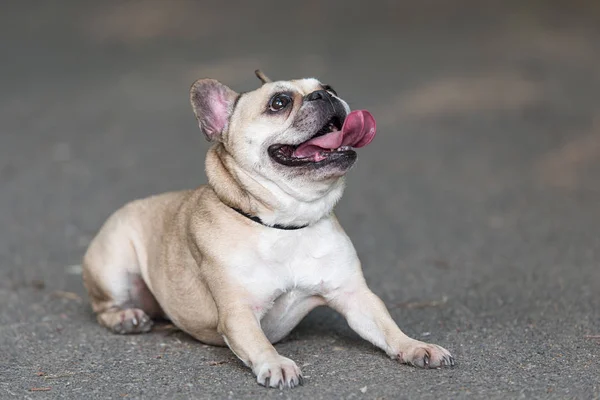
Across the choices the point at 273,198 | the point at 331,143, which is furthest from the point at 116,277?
the point at 331,143

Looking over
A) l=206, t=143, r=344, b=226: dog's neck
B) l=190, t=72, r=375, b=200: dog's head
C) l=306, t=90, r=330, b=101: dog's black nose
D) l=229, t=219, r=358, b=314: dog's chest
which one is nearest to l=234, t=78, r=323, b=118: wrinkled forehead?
A: l=190, t=72, r=375, b=200: dog's head

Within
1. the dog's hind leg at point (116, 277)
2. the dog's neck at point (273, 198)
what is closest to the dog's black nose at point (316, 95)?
the dog's neck at point (273, 198)

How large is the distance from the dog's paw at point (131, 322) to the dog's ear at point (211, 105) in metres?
1.17

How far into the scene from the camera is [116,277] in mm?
6082

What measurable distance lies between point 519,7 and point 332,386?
12272mm

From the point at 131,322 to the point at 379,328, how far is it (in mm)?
1522

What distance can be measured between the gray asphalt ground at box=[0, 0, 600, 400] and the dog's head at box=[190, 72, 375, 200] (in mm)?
953

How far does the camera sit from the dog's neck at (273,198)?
512 cm

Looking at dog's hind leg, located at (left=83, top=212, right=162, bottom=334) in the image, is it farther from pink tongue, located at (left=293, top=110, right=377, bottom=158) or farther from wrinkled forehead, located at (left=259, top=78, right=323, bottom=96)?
pink tongue, located at (left=293, top=110, right=377, bottom=158)

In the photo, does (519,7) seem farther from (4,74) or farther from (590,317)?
(590,317)

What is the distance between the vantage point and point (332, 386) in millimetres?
4621

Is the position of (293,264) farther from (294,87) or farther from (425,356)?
(294,87)

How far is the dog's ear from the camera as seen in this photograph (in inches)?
212

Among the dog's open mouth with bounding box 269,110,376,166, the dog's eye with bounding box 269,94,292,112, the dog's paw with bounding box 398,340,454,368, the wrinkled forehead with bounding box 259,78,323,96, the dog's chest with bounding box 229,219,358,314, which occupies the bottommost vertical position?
the dog's paw with bounding box 398,340,454,368
